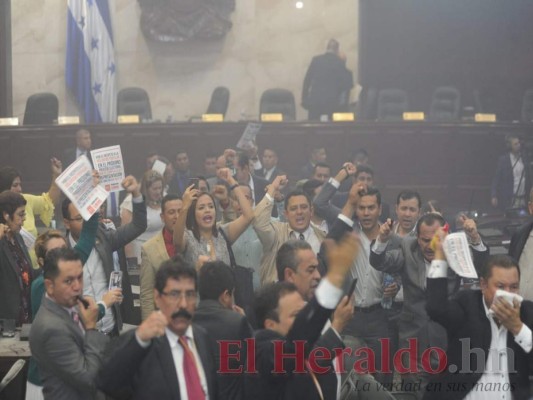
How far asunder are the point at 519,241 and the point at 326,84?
27.2 feet

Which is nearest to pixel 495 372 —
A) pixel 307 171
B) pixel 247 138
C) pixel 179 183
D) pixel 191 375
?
pixel 191 375

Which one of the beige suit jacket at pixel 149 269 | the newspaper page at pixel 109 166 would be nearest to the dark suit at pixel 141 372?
the beige suit jacket at pixel 149 269

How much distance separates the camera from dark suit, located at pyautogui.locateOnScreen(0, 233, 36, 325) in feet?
18.3

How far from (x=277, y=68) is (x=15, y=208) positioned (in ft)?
35.6

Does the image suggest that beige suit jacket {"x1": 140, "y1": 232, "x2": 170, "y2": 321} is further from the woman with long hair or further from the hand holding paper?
the hand holding paper

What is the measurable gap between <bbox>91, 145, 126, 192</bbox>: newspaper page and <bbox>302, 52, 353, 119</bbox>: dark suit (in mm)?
7977

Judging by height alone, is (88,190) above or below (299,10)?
below

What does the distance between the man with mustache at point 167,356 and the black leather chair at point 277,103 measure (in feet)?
33.3

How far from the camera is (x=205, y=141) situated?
43.2 feet

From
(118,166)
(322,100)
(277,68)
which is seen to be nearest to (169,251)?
(118,166)

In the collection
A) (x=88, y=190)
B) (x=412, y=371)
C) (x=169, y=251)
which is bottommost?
(x=412, y=371)

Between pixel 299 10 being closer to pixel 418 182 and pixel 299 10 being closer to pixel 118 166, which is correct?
pixel 418 182

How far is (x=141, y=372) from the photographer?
3.62 m

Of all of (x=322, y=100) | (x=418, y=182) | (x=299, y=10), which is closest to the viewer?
(x=418, y=182)
